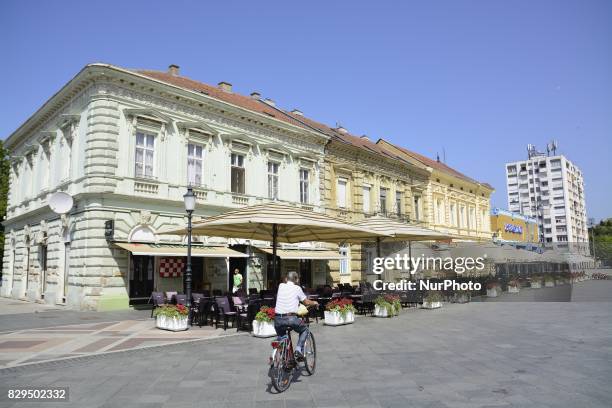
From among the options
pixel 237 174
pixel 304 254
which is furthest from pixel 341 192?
pixel 237 174

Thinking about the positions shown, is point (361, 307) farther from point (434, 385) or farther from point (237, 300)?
point (434, 385)

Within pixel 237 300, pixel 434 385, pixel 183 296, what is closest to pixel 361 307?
pixel 237 300

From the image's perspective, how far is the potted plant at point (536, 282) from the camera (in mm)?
31531

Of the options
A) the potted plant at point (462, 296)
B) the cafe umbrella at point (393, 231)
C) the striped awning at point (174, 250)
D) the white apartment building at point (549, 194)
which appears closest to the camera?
the cafe umbrella at point (393, 231)

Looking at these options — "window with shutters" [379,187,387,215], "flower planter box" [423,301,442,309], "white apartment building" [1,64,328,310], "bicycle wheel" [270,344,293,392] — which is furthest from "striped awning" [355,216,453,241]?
"window with shutters" [379,187,387,215]

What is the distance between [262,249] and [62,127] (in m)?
10.8

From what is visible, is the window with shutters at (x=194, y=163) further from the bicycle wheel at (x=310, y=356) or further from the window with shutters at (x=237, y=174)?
the bicycle wheel at (x=310, y=356)

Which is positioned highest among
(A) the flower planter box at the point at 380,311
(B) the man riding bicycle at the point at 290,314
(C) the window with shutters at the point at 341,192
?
(C) the window with shutters at the point at 341,192

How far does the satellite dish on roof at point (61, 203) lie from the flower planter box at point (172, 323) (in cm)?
870

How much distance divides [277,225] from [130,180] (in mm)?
8098

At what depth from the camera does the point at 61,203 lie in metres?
18.1

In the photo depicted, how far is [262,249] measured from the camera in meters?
23.2

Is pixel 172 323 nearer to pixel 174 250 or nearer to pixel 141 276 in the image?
pixel 174 250

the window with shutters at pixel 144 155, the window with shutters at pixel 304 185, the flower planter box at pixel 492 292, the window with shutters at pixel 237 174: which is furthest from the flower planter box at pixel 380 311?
the flower planter box at pixel 492 292
